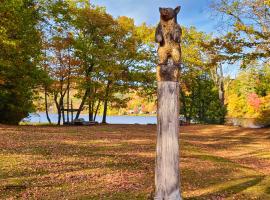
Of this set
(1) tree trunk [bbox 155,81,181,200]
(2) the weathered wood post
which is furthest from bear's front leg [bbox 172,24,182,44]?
(1) tree trunk [bbox 155,81,181,200]

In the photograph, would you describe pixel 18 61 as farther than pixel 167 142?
Yes

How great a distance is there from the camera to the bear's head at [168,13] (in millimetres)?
8992

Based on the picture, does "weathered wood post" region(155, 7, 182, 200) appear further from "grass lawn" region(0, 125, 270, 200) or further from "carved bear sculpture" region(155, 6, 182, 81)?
"grass lawn" region(0, 125, 270, 200)

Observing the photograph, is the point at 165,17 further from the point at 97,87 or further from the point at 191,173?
the point at 97,87

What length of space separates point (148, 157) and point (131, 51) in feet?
114

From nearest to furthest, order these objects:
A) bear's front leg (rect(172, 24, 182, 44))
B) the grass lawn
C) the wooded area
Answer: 1. bear's front leg (rect(172, 24, 182, 44))
2. the grass lawn
3. the wooded area

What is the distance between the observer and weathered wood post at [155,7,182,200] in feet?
28.9

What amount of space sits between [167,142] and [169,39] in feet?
8.49

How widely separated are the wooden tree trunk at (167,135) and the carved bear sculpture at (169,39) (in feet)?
0.44

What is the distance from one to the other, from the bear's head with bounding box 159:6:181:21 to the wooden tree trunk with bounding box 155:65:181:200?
123 cm

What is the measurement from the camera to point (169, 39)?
914 cm

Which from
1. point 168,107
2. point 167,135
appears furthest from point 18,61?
point 167,135

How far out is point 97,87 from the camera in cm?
5000

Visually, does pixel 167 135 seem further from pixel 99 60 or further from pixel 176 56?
pixel 99 60
